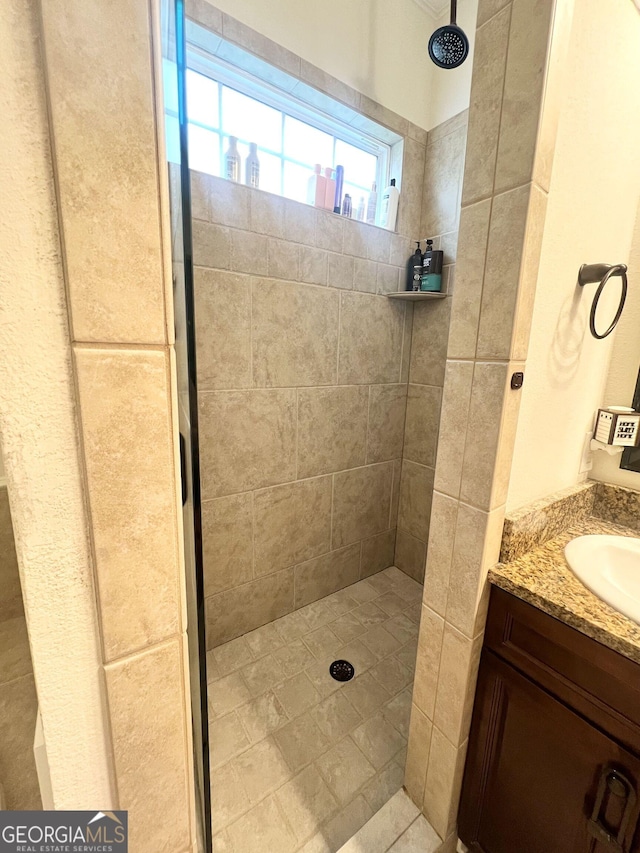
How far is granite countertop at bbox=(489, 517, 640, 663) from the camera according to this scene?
0.68m

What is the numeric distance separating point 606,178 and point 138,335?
1.19 meters

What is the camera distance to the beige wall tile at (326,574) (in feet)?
6.40

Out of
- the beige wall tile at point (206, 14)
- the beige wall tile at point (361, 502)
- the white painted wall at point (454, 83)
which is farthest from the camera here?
the beige wall tile at point (361, 502)

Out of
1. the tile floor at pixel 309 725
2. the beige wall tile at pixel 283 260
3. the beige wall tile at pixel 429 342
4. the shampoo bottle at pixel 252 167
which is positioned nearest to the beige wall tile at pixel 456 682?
the tile floor at pixel 309 725

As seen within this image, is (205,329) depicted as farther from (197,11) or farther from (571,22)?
(571,22)

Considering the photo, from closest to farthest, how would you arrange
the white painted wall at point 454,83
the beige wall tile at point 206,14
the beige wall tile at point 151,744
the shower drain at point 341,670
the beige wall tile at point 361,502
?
the beige wall tile at point 151,744
the beige wall tile at point 206,14
the shower drain at point 341,670
the white painted wall at point 454,83
the beige wall tile at point 361,502

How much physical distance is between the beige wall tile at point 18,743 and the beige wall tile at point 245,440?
3.34 ft

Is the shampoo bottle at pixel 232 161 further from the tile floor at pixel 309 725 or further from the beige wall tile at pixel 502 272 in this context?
the tile floor at pixel 309 725

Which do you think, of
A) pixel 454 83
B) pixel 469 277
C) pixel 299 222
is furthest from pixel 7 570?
pixel 454 83

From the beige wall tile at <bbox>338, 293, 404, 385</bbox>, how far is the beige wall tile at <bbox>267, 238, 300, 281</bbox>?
290 mm

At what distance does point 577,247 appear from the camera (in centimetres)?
88

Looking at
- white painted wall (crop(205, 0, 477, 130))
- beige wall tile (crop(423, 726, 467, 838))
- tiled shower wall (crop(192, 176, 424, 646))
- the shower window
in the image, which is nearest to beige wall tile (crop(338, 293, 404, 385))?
tiled shower wall (crop(192, 176, 424, 646))

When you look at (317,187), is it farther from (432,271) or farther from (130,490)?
(130,490)

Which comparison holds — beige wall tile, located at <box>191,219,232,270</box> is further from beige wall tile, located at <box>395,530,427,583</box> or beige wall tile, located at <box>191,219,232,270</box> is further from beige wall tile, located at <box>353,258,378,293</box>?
beige wall tile, located at <box>395,530,427,583</box>
